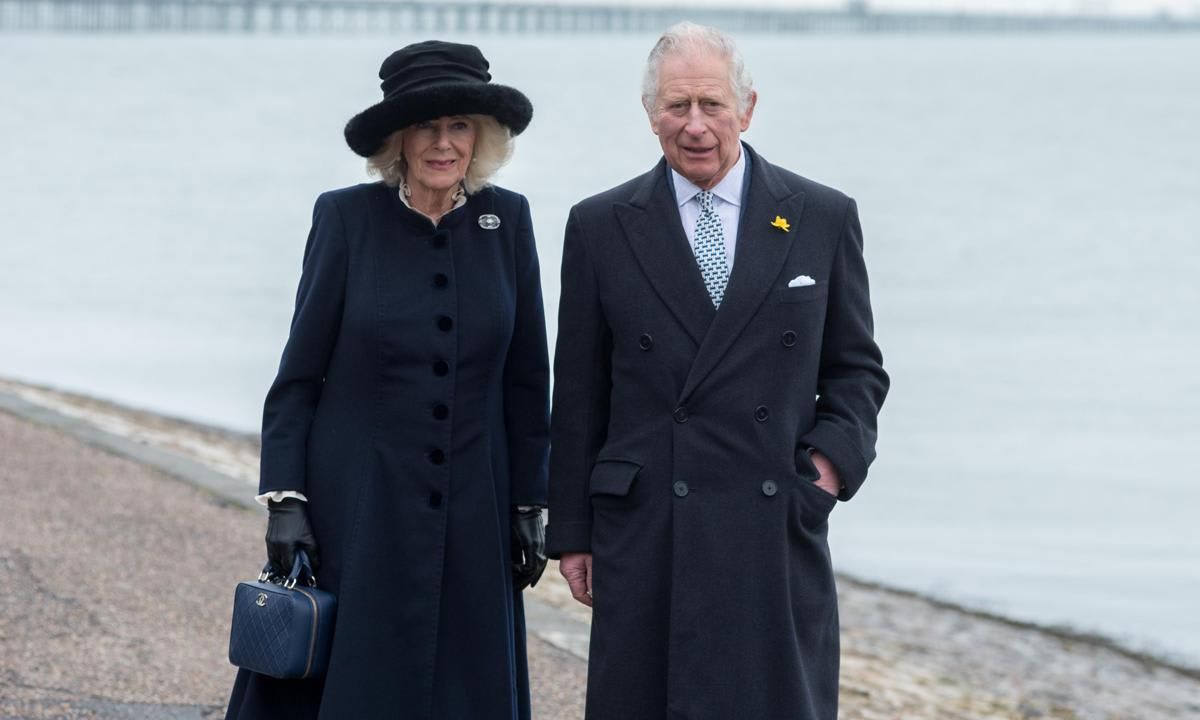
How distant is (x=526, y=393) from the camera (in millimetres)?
4102

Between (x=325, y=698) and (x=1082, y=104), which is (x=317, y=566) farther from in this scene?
(x=1082, y=104)

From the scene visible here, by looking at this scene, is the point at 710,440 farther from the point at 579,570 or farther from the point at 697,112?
the point at 697,112

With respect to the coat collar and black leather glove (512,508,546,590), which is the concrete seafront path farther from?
A: the coat collar

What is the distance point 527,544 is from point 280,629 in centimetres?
57

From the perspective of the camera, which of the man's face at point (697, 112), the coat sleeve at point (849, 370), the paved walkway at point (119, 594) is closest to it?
the man's face at point (697, 112)

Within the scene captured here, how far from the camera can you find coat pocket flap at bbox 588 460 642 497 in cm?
368

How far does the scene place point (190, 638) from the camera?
6195mm

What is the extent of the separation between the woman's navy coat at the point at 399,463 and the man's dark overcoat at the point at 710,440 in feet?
0.90

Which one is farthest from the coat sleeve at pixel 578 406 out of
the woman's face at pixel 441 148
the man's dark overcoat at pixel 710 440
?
the woman's face at pixel 441 148

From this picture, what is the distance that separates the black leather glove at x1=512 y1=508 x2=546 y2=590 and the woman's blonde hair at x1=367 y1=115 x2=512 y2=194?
2.36 ft

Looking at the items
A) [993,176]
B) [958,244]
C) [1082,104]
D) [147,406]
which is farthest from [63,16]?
[147,406]

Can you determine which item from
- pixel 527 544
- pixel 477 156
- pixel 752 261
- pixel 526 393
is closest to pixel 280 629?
pixel 527 544

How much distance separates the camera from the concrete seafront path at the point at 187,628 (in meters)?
5.68

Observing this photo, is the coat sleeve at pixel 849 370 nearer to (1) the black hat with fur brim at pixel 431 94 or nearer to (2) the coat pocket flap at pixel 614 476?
(2) the coat pocket flap at pixel 614 476
